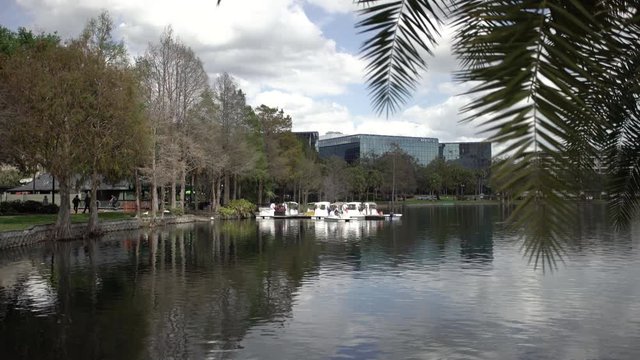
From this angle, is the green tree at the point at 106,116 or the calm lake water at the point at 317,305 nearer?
the calm lake water at the point at 317,305

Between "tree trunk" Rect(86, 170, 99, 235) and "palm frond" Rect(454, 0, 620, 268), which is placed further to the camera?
"tree trunk" Rect(86, 170, 99, 235)

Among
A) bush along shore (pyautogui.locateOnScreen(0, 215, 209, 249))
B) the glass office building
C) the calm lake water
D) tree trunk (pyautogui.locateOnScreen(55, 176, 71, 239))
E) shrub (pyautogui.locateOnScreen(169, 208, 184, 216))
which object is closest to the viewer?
the calm lake water

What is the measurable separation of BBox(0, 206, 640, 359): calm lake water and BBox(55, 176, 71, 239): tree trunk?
14.6 feet

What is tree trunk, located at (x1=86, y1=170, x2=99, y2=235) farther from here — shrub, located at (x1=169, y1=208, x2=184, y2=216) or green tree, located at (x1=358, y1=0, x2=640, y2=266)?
green tree, located at (x1=358, y1=0, x2=640, y2=266)

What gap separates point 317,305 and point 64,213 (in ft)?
73.0

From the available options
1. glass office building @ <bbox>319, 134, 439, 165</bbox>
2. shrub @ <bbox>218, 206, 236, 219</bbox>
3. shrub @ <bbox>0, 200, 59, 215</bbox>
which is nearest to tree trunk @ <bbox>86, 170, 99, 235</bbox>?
shrub @ <bbox>0, 200, 59, 215</bbox>

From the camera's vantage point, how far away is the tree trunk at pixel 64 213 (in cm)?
3231

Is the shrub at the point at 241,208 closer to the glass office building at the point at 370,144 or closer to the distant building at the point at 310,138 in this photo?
the glass office building at the point at 370,144

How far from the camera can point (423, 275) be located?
2064 centimetres

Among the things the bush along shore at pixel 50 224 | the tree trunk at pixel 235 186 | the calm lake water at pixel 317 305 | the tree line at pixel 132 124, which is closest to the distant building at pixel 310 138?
the tree line at pixel 132 124

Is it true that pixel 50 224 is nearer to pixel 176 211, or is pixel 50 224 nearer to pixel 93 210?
pixel 93 210

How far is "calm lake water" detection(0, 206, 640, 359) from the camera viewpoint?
38.8 feet

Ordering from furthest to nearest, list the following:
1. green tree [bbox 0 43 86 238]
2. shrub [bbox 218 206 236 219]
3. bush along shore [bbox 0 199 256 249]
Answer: shrub [bbox 218 206 236 219]
bush along shore [bbox 0 199 256 249]
green tree [bbox 0 43 86 238]

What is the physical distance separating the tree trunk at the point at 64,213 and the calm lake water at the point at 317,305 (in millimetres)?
4452
